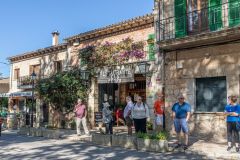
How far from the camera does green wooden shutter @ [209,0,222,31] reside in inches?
513

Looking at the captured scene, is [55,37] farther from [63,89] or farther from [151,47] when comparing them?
[151,47]

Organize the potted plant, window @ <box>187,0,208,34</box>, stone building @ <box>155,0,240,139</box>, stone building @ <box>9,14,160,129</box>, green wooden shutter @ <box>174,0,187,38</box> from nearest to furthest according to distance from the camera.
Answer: the potted plant, stone building @ <box>155,0,240,139</box>, window @ <box>187,0,208,34</box>, green wooden shutter @ <box>174,0,187,38</box>, stone building @ <box>9,14,160,129</box>

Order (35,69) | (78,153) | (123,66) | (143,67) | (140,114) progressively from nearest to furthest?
(78,153) < (140,114) < (143,67) < (123,66) < (35,69)

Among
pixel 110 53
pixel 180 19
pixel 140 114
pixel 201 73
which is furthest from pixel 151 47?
pixel 140 114

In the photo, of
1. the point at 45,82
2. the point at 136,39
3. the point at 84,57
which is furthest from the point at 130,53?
the point at 45,82

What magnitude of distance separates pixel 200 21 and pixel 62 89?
890 cm

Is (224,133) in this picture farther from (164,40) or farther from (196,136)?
(164,40)

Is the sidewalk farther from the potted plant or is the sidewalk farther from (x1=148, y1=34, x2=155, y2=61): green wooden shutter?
(x1=148, y1=34, x2=155, y2=61): green wooden shutter

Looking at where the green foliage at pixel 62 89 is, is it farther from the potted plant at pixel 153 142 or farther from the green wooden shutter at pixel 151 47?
the potted plant at pixel 153 142

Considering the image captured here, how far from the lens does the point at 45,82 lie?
19.3 meters

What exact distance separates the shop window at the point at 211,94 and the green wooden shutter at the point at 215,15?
6.53ft

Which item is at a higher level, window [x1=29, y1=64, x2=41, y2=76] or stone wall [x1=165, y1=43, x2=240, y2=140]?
window [x1=29, y1=64, x2=41, y2=76]

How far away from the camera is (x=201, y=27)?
44.9ft

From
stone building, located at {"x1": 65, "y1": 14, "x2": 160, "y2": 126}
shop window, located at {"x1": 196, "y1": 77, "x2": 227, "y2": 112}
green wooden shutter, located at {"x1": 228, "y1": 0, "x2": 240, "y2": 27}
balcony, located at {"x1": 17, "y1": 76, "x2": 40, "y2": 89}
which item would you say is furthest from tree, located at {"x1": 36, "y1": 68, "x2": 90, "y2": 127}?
green wooden shutter, located at {"x1": 228, "y1": 0, "x2": 240, "y2": 27}
